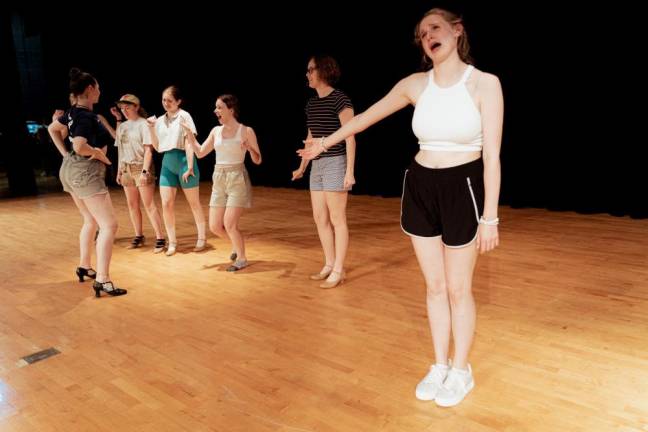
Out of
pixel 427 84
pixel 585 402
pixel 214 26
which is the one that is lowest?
A: pixel 585 402

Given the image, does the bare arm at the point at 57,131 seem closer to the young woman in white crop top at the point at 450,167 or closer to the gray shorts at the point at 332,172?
A: the gray shorts at the point at 332,172

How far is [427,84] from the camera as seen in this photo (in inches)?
73.7

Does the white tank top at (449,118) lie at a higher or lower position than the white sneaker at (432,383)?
higher

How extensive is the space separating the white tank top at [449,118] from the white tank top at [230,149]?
2.29 meters

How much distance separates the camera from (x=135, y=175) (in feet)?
15.8

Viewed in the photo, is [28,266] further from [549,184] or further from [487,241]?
[549,184]

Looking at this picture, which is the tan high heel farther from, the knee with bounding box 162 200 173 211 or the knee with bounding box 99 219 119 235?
the knee with bounding box 99 219 119 235

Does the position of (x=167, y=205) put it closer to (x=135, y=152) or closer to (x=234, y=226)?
(x=135, y=152)

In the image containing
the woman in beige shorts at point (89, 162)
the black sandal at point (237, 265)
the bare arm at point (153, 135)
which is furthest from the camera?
the bare arm at point (153, 135)

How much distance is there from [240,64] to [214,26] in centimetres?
88

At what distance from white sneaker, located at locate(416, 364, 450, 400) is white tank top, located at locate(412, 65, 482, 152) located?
959mm

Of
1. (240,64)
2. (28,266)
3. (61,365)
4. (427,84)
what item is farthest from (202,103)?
(427,84)

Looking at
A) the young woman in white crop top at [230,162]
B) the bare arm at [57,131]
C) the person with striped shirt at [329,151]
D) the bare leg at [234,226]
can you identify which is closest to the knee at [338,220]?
the person with striped shirt at [329,151]

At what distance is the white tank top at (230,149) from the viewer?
12.9ft
